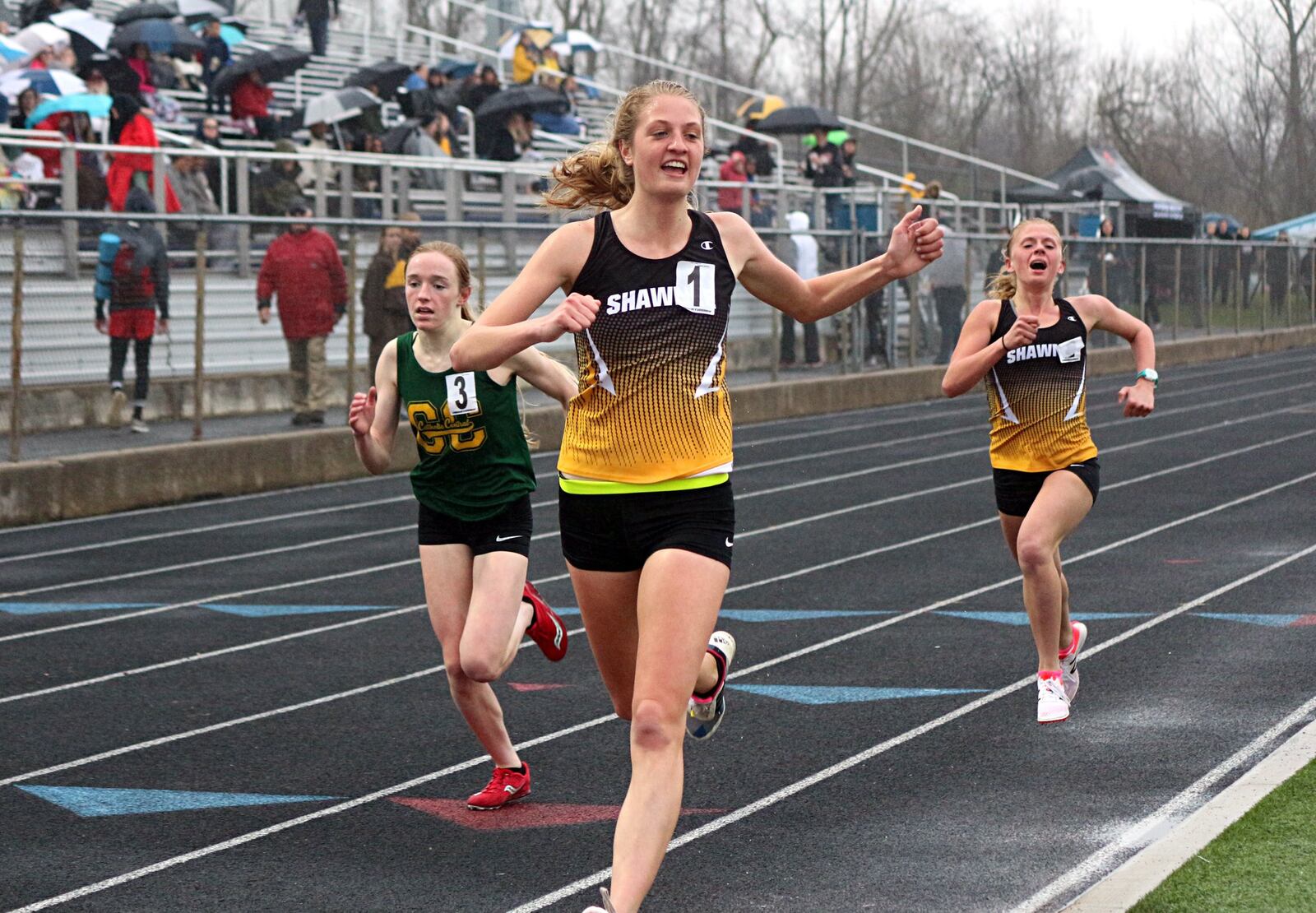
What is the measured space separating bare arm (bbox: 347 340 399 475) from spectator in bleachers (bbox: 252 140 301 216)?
13.2m

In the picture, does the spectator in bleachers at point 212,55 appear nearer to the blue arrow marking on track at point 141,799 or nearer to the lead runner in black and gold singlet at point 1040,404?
the lead runner in black and gold singlet at point 1040,404

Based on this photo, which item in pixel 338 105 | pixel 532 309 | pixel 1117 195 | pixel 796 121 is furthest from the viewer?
pixel 1117 195

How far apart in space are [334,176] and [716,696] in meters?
16.0

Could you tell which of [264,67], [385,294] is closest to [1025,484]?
[385,294]

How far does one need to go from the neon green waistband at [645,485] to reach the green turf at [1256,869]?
1490 mm

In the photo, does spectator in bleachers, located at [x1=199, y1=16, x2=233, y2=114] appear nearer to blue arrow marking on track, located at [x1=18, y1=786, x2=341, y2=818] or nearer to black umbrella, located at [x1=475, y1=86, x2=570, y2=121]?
black umbrella, located at [x1=475, y1=86, x2=570, y2=121]

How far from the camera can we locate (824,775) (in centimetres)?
650

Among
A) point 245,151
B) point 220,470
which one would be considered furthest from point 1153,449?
point 245,151

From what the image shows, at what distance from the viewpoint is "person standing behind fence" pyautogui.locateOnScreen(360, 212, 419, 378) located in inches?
666

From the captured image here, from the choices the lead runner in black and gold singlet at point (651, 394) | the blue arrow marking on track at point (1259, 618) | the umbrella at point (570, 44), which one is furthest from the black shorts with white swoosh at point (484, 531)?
the umbrella at point (570, 44)

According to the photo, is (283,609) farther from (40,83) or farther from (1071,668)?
(40,83)

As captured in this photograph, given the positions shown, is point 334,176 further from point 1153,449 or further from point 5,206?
point 1153,449

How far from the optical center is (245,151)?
66.9 ft

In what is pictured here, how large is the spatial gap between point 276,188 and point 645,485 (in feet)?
50.7
